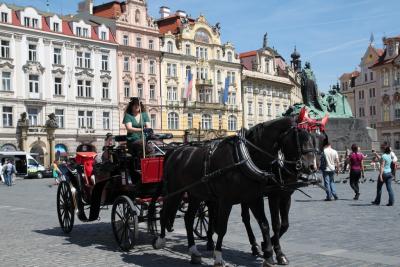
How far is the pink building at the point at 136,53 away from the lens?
176 ft

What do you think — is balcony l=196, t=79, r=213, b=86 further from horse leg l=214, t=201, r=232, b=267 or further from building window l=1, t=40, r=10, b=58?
horse leg l=214, t=201, r=232, b=267

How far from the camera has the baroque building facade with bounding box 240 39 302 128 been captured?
221 ft

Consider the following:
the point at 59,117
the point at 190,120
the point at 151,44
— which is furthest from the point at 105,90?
the point at 190,120

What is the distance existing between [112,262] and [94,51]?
150 feet

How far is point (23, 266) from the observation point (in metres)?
7.02

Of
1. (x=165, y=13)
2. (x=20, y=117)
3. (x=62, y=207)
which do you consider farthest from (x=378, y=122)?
(x=62, y=207)

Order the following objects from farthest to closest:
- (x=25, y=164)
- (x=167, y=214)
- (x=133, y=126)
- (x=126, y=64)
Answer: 1. (x=126, y=64)
2. (x=25, y=164)
3. (x=133, y=126)
4. (x=167, y=214)

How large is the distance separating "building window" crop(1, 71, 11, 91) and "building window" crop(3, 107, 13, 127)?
1.62 metres

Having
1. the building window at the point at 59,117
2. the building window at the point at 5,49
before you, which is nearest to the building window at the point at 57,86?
the building window at the point at 59,117

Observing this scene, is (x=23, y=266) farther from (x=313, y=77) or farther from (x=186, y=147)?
(x=313, y=77)

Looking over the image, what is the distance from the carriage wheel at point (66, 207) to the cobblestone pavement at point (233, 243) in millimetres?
208

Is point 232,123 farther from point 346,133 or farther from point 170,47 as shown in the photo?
point 346,133

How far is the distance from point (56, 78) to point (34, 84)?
89.3 inches

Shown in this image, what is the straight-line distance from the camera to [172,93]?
58.3 meters
